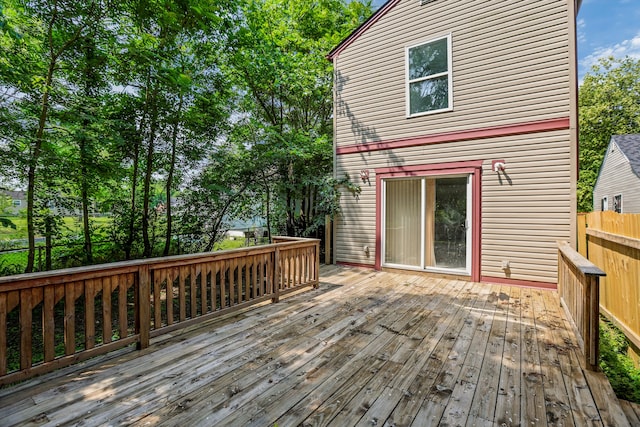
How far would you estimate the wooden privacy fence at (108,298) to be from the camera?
2.13 m

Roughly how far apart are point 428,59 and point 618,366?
17.9ft

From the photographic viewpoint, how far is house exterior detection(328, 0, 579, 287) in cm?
479

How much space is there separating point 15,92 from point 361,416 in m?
5.74

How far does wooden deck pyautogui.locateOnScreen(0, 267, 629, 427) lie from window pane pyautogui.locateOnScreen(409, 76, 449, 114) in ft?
13.0

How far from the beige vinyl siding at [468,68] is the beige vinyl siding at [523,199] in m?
0.43

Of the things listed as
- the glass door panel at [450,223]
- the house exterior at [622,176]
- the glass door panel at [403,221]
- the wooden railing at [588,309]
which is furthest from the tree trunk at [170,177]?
the house exterior at [622,176]

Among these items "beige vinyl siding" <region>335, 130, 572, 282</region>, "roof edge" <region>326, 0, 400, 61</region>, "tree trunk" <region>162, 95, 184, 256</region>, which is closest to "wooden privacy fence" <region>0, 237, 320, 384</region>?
"tree trunk" <region>162, 95, 184, 256</region>

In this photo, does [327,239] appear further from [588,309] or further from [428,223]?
[588,309]

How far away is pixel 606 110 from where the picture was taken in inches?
795

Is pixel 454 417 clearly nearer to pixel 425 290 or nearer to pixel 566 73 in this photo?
pixel 425 290

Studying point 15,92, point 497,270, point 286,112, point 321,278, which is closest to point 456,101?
point 497,270

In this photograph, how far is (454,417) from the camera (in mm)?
1843

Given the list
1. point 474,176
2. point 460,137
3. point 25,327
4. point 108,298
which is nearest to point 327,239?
point 474,176

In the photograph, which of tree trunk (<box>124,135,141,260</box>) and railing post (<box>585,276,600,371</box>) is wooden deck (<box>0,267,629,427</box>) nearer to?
railing post (<box>585,276,600,371</box>)
